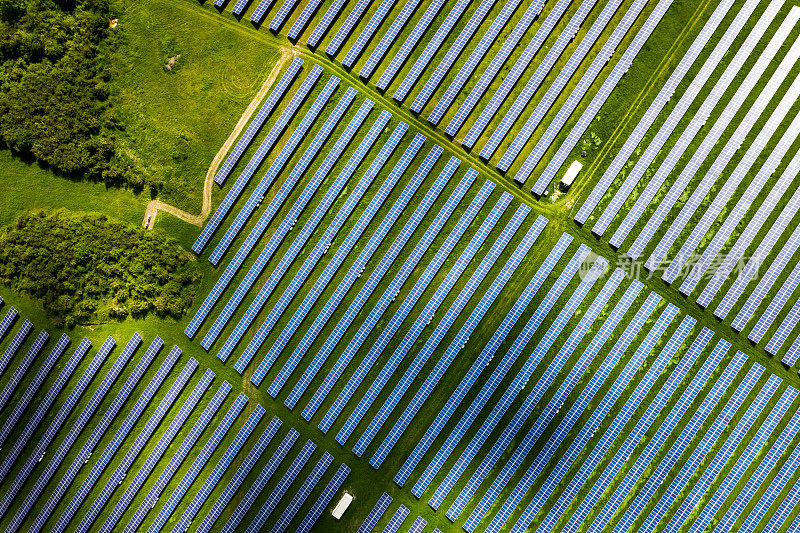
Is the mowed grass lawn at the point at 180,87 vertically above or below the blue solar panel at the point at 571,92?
below

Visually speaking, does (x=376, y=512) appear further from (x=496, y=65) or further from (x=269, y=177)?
(x=496, y=65)

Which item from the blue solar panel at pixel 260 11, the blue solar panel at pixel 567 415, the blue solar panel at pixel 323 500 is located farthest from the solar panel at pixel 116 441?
the blue solar panel at pixel 260 11

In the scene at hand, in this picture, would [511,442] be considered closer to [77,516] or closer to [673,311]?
[673,311]

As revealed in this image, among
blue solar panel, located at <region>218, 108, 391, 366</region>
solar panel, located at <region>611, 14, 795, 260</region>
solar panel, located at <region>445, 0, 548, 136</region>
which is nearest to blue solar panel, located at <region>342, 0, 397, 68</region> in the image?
blue solar panel, located at <region>218, 108, 391, 366</region>

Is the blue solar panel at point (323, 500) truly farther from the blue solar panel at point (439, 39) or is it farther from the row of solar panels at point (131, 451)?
the blue solar panel at point (439, 39)

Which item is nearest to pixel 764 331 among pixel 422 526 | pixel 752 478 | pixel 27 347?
pixel 752 478
